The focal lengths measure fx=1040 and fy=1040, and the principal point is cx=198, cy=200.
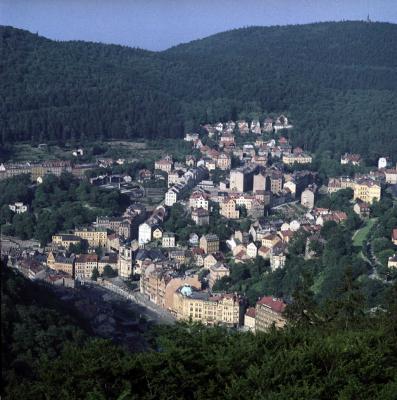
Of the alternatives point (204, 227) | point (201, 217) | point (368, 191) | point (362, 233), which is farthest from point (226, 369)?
point (368, 191)

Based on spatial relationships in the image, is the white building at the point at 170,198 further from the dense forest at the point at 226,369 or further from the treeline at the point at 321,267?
the dense forest at the point at 226,369

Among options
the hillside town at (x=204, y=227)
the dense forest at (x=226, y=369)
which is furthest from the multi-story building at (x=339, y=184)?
the dense forest at (x=226, y=369)

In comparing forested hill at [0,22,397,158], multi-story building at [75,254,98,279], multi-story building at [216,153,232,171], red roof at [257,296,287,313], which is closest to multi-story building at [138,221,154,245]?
multi-story building at [75,254,98,279]

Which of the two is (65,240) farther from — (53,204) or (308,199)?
(308,199)

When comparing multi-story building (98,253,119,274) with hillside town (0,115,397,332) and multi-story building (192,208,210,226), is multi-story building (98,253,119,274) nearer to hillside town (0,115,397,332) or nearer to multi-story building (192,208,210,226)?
hillside town (0,115,397,332)

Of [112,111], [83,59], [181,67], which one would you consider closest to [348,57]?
[181,67]

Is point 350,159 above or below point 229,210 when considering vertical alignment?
above
